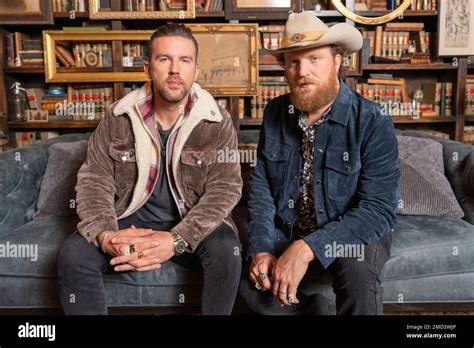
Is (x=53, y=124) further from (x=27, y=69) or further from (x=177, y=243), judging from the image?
(x=177, y=243)

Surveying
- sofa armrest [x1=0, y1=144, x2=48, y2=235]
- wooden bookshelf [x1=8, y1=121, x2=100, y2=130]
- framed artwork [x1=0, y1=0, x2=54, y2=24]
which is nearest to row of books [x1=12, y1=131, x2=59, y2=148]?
wooden bookshelf [x1=8, y1=121, x2=100, y2=130]

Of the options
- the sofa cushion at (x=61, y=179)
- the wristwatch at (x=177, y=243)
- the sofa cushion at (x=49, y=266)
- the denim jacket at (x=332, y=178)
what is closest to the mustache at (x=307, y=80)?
the denim jacket at (x=332, y=178)

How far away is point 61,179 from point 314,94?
118cm

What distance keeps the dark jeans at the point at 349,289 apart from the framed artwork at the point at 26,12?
2.28 meters

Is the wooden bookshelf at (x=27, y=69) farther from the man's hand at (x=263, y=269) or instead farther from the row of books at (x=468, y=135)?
the row of books at (x=468, y=135)

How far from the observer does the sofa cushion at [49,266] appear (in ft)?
5.42

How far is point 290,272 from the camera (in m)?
1.39

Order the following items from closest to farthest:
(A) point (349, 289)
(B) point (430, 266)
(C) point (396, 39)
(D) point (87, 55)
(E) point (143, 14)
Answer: (A) point (349, 289)
(B) point (430, 266)
(E) point (143, 14)
(D) point (87, 55)
(C) point (396, 39)

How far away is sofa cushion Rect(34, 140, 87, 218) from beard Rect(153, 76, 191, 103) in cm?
68

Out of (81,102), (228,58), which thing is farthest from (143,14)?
(81,102)

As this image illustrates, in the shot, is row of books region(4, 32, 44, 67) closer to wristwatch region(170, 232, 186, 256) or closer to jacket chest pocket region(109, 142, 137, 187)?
jacket chest pocket region(109, 142, 137, 187)

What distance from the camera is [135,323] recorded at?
1.66 meters

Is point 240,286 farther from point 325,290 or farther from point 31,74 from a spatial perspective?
point 31,74

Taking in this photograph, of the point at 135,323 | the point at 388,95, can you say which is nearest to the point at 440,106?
the point at 388,95
